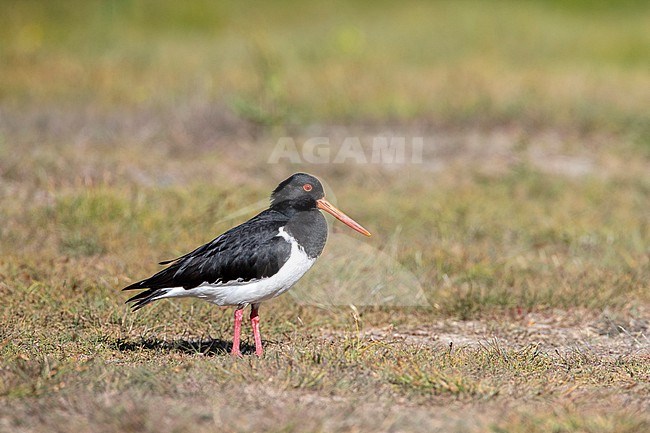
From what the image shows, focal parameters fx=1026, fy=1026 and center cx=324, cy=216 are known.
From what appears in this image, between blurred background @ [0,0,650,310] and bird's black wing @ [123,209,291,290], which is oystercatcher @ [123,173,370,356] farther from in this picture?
blurred background @ [0,0,650,310]

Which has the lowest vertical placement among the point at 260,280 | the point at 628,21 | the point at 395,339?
the point at 395,339

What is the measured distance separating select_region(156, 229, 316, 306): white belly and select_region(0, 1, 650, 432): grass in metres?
0.33

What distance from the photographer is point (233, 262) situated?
17.2ft

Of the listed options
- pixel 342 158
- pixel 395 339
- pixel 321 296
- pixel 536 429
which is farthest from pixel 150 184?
pixel 536 429

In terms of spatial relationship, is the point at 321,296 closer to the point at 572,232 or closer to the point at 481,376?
the point at 481,376

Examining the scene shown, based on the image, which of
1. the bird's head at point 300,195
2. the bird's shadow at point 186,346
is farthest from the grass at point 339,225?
the bird's head at point 300,195

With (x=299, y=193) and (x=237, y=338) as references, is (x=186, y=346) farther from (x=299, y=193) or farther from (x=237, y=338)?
(x=299, y=193)

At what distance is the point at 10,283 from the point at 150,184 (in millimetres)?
3015

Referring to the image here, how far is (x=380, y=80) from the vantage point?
13.4 metres

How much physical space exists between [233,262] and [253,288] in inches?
6.6

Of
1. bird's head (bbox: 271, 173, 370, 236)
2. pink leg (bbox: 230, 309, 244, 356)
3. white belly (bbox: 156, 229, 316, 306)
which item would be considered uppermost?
bird's head (bbox: 271, 173, 370, 236)

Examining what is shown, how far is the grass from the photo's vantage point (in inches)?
174

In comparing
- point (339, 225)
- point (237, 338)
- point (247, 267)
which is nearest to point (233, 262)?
point (247, 267)

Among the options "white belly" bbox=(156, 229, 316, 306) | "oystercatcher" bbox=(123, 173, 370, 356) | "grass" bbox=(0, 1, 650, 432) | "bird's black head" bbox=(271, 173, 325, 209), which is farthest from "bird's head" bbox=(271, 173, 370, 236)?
"grass" bbox=(0, 1, 650, 432)
